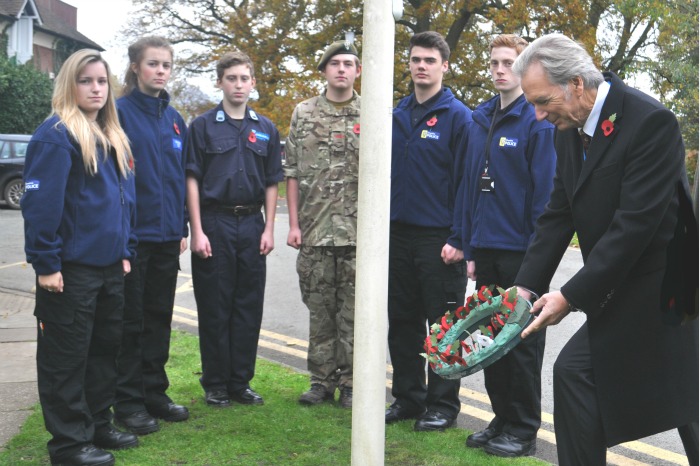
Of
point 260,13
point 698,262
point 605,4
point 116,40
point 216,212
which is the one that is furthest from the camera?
point 116,40

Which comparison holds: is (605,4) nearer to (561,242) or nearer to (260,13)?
(260,13)

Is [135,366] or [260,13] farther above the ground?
[260,13]

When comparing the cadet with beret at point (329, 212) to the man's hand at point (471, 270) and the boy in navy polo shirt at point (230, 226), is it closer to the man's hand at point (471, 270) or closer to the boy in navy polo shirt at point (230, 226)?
the boy in navy polo shirt at point (230, 226)

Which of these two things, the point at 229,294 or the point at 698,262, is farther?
the point at 229,294

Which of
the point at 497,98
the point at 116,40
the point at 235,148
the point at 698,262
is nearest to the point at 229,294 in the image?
the point at 235,148

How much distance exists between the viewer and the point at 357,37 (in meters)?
30.4

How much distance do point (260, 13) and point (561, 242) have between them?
31.2 metres

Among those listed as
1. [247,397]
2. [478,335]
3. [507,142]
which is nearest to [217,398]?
[247,397]

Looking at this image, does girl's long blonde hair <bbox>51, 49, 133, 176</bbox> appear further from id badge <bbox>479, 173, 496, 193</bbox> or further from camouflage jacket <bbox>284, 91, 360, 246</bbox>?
id badge <bbox>479, 173, 496, 193</bbox>

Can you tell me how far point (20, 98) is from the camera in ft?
130

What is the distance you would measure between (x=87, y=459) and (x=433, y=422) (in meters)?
2.08

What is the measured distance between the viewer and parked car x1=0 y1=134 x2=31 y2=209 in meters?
22.2

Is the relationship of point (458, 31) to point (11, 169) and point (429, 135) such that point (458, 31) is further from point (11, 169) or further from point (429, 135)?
point (429, 135)

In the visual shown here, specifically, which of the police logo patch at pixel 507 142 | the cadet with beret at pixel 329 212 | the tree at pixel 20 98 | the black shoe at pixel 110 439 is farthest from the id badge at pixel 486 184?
the tree at pixel 20 98
